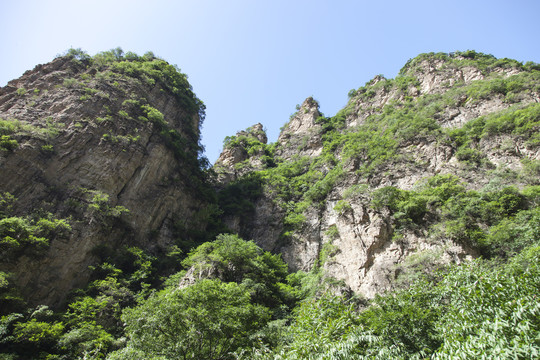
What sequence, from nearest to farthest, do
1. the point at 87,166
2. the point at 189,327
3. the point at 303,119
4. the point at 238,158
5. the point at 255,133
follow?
1. the point at 189,327
2. the point at 87,166
3. the point at 238,158
4. the point at 303,119
5. the point at 255,133

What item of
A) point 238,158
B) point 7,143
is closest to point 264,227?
point 238,158

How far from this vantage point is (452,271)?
11.2 m

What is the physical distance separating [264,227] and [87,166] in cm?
1801

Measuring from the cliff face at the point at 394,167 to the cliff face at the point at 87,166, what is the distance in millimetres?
8700

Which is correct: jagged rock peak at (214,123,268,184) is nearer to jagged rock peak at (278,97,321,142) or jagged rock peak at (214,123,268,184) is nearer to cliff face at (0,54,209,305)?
jagged rock peak at (278,97,321,142)

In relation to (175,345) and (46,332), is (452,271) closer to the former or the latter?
(175,345)

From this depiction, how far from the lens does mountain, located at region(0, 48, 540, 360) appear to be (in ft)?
35.9

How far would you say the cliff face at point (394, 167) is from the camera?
2064 centimetres

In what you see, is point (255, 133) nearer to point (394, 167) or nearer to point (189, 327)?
point (394, 167)

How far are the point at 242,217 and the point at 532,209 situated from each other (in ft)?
84.8

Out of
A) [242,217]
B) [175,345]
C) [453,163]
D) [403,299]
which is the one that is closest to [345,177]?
[453,163]

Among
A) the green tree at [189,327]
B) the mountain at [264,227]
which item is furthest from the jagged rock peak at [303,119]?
the green tree at [189,327]

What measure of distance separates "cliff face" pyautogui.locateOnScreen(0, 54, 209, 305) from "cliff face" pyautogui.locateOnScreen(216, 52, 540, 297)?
8.70 metres

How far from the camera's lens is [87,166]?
25.9 m
